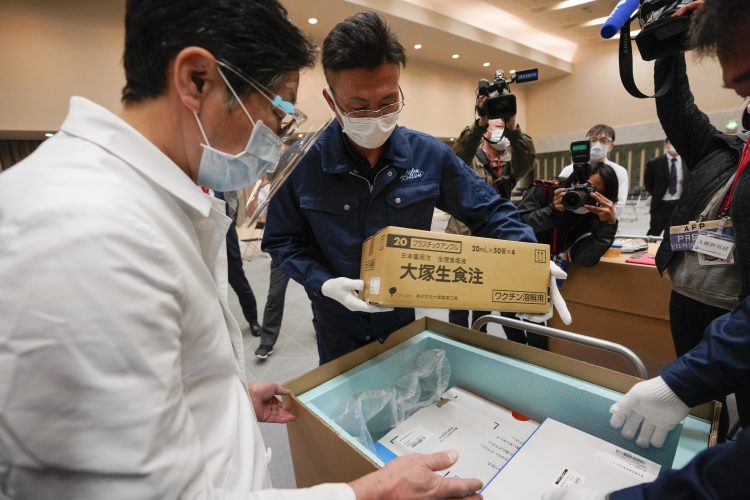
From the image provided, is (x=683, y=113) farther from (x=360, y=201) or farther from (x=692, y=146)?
(x=360, y=201)

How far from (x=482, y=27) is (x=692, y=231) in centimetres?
830

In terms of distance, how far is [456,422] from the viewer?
1.04m

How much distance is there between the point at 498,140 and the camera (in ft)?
8.39

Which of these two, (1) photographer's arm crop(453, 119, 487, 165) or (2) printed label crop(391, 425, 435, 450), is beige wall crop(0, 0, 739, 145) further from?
(1) photographer's arm crop(453, 119, 487, 165)

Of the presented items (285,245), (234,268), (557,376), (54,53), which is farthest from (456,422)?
(54,53)

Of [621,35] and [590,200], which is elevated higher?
[621,35]

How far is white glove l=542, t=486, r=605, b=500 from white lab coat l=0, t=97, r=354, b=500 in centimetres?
62

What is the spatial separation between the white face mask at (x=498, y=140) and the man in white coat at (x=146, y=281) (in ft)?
7.15

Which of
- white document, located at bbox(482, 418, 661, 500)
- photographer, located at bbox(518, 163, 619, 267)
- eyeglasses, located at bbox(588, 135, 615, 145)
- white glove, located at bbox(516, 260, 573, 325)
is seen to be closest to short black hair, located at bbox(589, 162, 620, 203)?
photographer, located at bbox(518, 163, 619, 267)

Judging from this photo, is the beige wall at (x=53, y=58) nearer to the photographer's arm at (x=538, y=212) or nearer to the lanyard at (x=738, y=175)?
the photographer's arm at (x=538, y=212)

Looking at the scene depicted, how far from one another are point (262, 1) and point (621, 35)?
131 cm

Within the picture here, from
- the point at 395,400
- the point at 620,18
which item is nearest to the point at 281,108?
the point at 395,400

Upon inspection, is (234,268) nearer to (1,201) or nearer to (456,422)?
(456,422)

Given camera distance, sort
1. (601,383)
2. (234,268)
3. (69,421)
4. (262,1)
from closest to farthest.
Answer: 1. (69,421)
2. (262,1)
3. (601,383)
4. (234,268)
